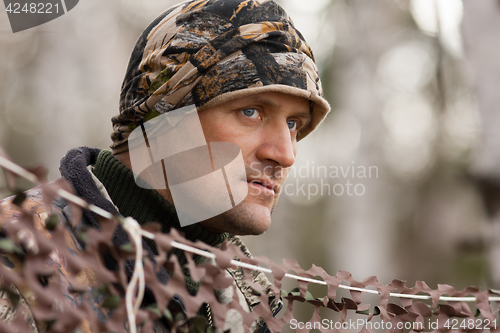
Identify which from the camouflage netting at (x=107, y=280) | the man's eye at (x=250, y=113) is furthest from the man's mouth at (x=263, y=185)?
the camouflage netting at (x=107, y=280)

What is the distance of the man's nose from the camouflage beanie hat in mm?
193

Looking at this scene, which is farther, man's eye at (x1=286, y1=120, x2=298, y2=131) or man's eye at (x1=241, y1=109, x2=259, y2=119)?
man's eye at (x1=286, y1=120, x2=298, y2=131)

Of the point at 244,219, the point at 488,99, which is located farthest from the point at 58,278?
the point at 488,99

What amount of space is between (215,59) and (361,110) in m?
7.00

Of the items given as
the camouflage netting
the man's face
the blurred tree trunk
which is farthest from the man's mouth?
the blurred tree trunk

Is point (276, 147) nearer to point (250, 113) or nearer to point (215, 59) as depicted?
point (250, 113)

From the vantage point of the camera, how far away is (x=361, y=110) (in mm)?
7938

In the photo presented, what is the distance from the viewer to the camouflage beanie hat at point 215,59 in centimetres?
153

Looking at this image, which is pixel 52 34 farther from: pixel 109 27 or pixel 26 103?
pixel 26 103

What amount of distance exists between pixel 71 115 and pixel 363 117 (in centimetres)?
682

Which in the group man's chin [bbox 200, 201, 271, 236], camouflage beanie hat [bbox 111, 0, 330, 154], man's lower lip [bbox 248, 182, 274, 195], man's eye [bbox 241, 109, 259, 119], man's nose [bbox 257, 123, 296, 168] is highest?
camouflage beanie hat [bbox 111, 0, 330, 154]

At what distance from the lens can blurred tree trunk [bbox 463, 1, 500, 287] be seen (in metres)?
2.80

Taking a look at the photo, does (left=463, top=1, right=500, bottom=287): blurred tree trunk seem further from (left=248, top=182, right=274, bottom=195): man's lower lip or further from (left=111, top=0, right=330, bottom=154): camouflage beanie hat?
(left=248, top=182, right=274, bottom=195): man's lower lip

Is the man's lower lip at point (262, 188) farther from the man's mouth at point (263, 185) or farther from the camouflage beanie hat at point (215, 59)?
the camouflage beanie hat at point (215, 59)
